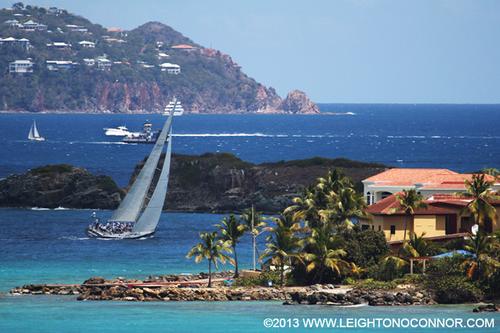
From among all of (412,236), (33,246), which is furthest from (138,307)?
(33,246)

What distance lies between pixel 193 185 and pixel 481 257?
Result: 237 feet

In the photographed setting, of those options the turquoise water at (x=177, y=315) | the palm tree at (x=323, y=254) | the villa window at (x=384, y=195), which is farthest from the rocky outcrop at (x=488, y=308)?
the villa window at (x=384, y=195)

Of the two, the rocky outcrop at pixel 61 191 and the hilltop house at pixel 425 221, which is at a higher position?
the hilltop house at pixel 425 221

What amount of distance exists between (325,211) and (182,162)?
70.4 m

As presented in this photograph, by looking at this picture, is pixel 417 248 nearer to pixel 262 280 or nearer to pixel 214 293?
pixel 262 280

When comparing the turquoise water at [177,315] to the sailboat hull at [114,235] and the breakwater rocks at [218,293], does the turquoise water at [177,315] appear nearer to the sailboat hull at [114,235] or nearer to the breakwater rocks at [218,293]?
the breakwater rocks at [218,293]

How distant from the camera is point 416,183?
91.1 metres

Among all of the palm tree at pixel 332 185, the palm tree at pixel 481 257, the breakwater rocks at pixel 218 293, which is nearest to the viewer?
the palm tree at pixel 481 257

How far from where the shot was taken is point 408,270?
248ft

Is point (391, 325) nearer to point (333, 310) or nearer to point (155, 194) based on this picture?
point (333, 310)

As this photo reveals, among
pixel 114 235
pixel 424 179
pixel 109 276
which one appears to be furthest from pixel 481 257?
pixel 114 235

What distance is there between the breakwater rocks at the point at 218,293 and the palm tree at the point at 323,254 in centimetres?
130

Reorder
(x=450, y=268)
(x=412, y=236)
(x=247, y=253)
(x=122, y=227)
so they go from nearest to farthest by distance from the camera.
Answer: (x=450, y=268)
(x=412, y=236)
(x=247, y=253)
(x=122, y=227)

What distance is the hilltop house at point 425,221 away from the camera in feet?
260
